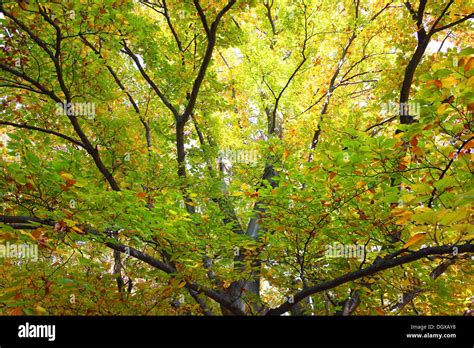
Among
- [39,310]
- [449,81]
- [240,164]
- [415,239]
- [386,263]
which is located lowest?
[39,310]

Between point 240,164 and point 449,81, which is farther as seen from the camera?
point 240,164

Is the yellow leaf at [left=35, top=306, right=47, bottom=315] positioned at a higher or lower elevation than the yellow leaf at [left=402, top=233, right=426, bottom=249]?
lower

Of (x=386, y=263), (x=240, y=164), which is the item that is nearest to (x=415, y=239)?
(x=386, y=263)

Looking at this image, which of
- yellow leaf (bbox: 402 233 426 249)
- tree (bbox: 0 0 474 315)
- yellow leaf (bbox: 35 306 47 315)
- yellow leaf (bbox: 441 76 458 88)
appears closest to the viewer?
yellow leaf (bbox: 402 233 426 249)

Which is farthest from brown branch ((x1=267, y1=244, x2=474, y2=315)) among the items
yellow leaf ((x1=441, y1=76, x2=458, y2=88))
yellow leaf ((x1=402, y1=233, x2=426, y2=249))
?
yellow leaf ((x1=441, y1=76, x2=458, y2=88))

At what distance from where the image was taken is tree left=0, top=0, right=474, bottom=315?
11.5 feet

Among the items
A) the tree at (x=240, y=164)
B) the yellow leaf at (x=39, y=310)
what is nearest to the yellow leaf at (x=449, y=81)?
the tree at (x=240, y=164)

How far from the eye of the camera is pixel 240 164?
858 centimetres

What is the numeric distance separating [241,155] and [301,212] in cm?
432

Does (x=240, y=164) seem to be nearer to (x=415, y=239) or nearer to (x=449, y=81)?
(x=449, y=81)

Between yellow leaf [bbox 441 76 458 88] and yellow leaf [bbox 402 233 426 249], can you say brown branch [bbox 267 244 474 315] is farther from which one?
yellow leaf [bbox 441 76 458 88]

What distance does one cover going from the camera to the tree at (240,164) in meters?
3.51

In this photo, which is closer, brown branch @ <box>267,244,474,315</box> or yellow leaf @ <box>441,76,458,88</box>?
yellow leaf @ <box>441,76,458,88</box>

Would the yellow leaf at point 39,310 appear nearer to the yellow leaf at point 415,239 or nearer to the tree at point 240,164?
the tree at point 240,164
